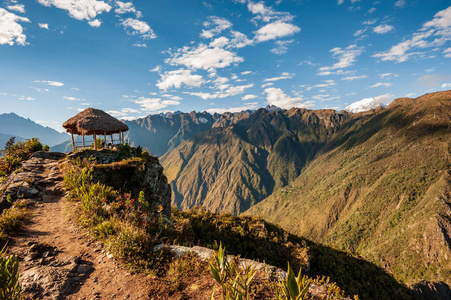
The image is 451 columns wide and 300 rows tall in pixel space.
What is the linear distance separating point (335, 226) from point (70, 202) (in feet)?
520

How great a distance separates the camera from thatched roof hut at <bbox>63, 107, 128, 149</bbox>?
74.0 ft

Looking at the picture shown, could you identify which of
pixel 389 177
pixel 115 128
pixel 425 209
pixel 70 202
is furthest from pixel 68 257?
pixel 389 177

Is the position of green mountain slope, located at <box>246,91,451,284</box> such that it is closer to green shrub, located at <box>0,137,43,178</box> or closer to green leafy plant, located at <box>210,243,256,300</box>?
green leafy plant, located at <box>210,243,256,300</box>

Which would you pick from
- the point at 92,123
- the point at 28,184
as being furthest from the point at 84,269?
the point at 92,123

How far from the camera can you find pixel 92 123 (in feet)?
74.6

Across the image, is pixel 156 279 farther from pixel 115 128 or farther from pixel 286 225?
pixel 286 225

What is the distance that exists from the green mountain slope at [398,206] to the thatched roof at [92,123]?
7494 centimetres

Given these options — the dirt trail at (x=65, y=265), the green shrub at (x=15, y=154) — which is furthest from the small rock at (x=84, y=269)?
the green shrub at (x=15, y=154)

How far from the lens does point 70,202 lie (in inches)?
342

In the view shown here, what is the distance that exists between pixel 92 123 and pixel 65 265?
2214 centimetres

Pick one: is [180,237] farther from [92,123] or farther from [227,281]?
[92,123]

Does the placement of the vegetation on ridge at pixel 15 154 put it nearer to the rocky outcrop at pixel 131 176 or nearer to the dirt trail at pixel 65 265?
the rocky outcrop at pixel 131 176

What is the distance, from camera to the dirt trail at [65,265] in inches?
159

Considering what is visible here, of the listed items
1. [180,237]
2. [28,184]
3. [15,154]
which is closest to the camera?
[180,237]
